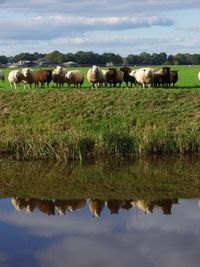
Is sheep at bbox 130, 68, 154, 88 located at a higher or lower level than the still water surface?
higher

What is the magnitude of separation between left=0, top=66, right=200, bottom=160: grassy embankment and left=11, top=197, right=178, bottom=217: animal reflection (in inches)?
222

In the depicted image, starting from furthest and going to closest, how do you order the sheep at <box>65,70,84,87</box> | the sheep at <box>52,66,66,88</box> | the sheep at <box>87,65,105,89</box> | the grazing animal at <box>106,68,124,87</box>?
the sheep at <box>52,66,66,88</box> < the sheep at <box>65,70,84,87</box> < the grazing animal at <box>106,68,124,87</box> < the sheep at <box>87,65,105,89</box>

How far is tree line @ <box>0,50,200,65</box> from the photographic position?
120312 millimetres

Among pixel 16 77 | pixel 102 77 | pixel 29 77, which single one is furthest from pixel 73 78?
pixel 16 77

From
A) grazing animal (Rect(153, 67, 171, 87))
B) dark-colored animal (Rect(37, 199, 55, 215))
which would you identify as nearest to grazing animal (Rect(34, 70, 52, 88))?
grazing animal (Rect(153, 67, 171, 87))

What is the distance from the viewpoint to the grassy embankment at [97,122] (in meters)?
27.0

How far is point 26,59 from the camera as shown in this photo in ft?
427

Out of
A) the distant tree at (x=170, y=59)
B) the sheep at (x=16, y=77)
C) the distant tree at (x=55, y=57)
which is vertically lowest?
the distant tree at (x=170, y=59)

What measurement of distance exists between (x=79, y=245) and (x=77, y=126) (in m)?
16.0

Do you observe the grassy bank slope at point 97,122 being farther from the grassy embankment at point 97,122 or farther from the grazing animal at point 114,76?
the grazing animal at point 114,76

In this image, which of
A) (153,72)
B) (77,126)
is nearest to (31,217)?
(77,126)

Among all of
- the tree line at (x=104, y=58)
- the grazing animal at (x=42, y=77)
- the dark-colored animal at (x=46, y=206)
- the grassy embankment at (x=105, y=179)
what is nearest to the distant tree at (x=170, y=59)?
the tree line at (x=104, y=58)

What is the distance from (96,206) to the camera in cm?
2042

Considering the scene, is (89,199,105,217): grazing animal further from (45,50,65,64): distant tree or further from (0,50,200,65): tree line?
(45,50,65,64): distant tree
